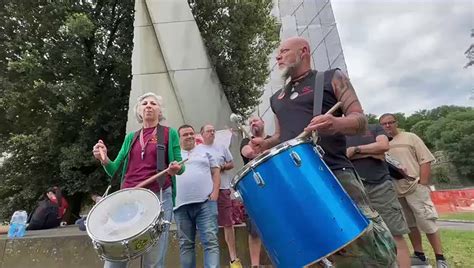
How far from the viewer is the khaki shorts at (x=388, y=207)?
341 cm

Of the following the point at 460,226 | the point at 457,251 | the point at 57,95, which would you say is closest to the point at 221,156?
the point at 457,251

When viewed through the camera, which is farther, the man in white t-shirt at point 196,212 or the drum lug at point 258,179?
the man in white t-shirt at point 196,212

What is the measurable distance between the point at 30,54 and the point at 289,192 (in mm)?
11511

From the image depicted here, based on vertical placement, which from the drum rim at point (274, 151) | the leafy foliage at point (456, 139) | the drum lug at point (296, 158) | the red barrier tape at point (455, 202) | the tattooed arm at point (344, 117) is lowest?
the leafy foliage at point (456, 139)

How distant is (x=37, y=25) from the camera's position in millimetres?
11945

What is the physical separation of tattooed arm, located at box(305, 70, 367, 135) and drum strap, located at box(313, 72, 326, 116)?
70mm

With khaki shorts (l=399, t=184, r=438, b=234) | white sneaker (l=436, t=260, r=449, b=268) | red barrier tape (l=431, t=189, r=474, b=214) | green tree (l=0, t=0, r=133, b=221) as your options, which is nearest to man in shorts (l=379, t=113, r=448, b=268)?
khaki shorts (l=399, t=184, r=438, b=234)

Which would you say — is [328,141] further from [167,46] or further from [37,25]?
[37,25]

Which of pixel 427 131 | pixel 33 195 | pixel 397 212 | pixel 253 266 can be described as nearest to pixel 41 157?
pixel 33 195

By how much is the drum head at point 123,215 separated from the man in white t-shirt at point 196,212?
1.01 meters

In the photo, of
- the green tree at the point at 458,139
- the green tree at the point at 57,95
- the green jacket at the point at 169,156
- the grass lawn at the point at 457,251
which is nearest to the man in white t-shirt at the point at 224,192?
the green jacket at the point at 169,156

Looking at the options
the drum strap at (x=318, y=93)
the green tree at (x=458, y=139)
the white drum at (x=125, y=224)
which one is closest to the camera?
the drum strap at (x=318, y=93)

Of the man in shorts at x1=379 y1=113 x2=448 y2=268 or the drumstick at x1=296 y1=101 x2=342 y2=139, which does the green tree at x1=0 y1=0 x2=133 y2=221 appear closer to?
the man in shorts at x1=379 y1=113 x2=448 y2=268

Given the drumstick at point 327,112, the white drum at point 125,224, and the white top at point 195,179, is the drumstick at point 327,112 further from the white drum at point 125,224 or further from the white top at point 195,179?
the white top at point 195,179
